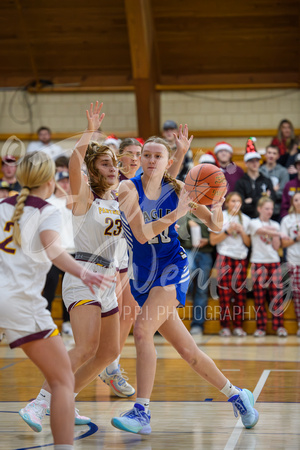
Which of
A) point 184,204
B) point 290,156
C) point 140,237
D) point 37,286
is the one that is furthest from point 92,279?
point 290,156

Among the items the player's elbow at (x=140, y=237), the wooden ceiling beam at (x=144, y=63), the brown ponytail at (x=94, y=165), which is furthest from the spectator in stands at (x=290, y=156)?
the player's elbow at (x=140, y=237)

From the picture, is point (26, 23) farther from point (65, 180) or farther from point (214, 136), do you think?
point (65, 180)

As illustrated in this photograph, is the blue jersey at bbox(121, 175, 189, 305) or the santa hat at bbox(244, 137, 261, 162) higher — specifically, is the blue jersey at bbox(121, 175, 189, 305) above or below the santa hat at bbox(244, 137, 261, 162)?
below

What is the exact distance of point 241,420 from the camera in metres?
4.12

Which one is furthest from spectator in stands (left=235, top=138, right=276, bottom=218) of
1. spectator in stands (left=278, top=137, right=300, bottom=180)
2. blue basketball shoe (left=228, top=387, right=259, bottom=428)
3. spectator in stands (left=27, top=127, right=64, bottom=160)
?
blue basketball shoe (left=228, top=387, right=259, bottom=428)

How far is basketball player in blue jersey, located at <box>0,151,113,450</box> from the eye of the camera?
10.1 feet

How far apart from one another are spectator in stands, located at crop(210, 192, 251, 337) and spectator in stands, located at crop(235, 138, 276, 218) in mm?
325

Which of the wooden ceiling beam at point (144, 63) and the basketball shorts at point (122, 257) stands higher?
the wooden ceiling beam at point (144, 63)

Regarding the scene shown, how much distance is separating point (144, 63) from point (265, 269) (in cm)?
498

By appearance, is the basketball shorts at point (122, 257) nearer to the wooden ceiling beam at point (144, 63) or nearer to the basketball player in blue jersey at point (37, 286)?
the basketball player in blue jersey at point (37, 286)

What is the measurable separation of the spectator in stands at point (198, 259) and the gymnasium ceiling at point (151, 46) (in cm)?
395

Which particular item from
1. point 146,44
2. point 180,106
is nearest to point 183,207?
point 146,44

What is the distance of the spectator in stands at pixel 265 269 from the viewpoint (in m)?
8.52

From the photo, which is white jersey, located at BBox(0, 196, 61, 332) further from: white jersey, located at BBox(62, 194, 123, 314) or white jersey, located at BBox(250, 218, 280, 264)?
white jersey, located at BBox(250, 218, 280, 264)
